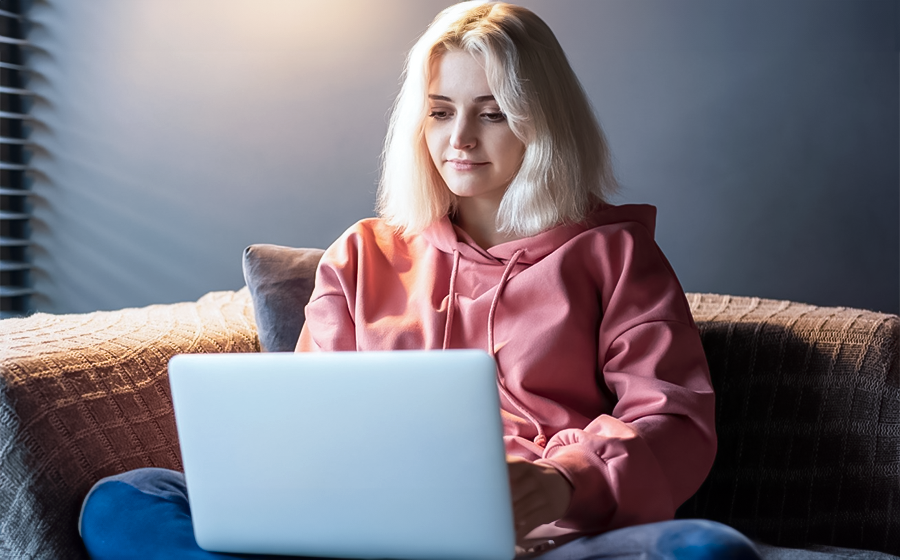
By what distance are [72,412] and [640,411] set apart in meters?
0.71

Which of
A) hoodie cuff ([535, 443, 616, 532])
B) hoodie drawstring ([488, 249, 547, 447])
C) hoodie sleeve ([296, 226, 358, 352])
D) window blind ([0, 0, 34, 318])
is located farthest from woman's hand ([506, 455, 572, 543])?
window blind ([0, 0, 34, 318])

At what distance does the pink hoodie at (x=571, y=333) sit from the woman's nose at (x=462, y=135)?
0.15 m

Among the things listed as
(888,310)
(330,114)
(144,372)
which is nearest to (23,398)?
(144,372)

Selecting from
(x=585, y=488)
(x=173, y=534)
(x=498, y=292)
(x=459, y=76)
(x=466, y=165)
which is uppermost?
(x=459, y=76)

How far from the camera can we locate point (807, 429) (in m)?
1.26

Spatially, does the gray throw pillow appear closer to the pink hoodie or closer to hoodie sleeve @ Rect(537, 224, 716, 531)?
the pink hoodie

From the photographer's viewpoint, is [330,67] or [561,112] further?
[330,67]

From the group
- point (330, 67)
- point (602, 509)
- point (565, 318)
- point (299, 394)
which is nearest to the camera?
point (299, 394)

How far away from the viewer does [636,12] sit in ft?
6.30

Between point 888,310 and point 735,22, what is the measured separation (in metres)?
0.72

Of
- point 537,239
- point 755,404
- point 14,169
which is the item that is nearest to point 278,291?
point 537,239

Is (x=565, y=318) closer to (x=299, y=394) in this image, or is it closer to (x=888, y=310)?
(x=299, y=394)

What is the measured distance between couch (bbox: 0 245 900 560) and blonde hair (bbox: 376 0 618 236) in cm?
33

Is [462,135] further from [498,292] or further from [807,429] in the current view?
[807,429]
